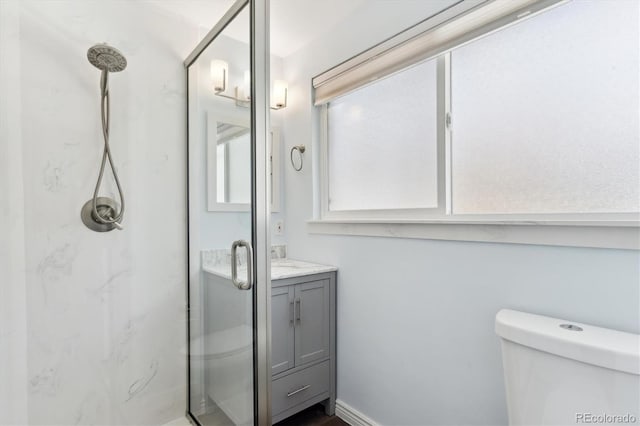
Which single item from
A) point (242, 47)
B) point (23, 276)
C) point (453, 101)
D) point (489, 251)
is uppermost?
point (242, 47)

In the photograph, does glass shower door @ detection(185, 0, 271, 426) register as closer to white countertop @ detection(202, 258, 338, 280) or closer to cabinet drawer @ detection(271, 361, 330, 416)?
white countertop @ detection(202, 258, 338, 280)

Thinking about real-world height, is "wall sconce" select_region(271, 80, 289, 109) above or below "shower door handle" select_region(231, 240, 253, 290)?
above

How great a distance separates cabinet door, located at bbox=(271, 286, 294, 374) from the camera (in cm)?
162

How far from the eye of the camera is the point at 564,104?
1112 mm

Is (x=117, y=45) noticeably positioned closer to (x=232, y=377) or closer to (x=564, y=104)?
(x=232, y=377)

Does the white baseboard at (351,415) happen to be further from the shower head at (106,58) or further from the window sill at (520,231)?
the shower head at (106,58)

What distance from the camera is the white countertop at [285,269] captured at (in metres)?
1.39

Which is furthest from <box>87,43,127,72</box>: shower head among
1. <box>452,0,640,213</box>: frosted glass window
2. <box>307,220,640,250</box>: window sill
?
<box>452,0,640,213</box>: frosted glass window

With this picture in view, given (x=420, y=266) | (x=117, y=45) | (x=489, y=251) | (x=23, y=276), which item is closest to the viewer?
(x=489, y=251)

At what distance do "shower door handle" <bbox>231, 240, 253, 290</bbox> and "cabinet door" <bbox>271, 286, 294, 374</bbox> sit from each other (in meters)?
0.37

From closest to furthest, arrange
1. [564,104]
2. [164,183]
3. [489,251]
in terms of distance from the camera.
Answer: [564,104] → [489,251] → [164,183]

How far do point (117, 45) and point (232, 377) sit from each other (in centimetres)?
168

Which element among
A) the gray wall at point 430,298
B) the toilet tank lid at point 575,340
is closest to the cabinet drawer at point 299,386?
the gray wall at point 430,298

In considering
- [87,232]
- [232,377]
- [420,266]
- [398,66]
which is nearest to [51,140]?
[87,232]
